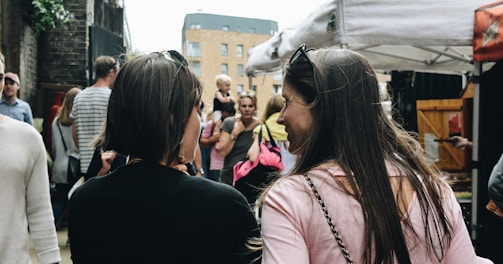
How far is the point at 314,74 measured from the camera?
1.51m

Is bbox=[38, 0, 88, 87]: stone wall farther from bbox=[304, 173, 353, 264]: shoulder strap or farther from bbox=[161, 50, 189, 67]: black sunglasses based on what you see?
bbox=[304, 173, 353, 264]: shoulder strap

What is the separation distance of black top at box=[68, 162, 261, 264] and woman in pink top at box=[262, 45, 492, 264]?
178mm

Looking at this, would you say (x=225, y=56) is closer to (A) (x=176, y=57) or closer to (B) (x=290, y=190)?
(A) (x=176, y=57)

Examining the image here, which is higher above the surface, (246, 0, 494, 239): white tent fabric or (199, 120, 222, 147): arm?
(246, 0, 494, 239): white tent fabric

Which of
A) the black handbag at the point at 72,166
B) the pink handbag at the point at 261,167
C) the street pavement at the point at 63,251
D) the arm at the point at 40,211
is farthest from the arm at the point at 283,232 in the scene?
the black handbag at the point at 72,166

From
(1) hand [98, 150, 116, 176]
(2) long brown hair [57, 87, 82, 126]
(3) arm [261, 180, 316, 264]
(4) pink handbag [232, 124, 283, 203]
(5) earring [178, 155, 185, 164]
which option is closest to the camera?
(3) arm [261, 180, 316, 264]

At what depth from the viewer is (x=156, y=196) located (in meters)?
1.54

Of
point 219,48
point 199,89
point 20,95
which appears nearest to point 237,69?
point 219,48

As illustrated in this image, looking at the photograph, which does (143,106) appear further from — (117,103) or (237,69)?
(237,69)

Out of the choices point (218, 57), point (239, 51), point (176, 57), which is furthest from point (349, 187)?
point (239, 51)

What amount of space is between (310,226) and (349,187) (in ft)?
0.47

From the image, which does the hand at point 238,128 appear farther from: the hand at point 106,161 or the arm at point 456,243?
the arm at point 456,243

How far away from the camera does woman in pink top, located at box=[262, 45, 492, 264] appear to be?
4.48 feet

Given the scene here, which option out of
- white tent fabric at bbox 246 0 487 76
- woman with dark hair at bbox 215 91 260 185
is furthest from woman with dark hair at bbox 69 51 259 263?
woman with dark hair at bbox 215 91 260 185
